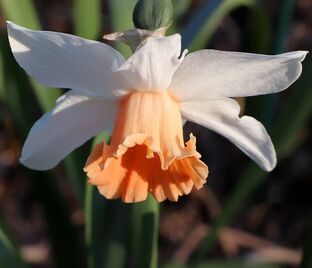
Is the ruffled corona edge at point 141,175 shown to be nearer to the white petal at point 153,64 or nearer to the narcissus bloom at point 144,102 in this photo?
the narcissus bloom at point 144,102

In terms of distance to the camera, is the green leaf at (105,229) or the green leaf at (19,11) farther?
the green leaf at (19,11)

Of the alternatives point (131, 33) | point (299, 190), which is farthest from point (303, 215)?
point (131, 33)

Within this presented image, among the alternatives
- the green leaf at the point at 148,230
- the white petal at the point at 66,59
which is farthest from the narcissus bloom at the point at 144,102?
the green leaf at the point at 148,230

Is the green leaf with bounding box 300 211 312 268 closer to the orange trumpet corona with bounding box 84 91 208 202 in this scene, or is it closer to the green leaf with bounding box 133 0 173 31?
the orange trumpet corona with bounding box 84 91 208 202

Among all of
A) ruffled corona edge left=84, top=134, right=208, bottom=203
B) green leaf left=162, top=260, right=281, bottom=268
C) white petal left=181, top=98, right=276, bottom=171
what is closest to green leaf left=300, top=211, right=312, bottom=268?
white petal left=181, top=98, right=276, bottom=171

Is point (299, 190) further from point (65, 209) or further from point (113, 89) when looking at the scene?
point (113, 89)
